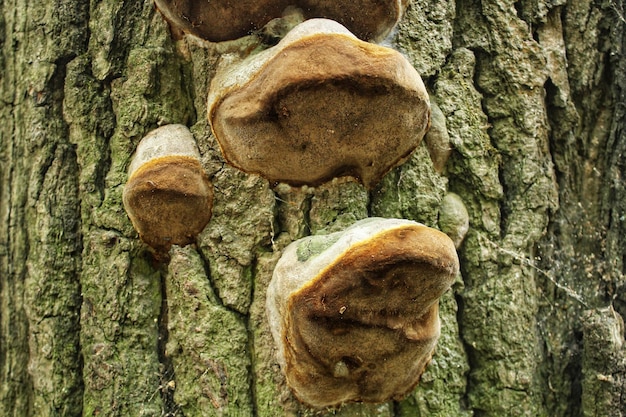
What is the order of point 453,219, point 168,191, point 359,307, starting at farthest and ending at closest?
point 453,219
point 168,191
point 359,307

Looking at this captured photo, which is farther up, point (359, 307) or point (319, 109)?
point (319, 109)

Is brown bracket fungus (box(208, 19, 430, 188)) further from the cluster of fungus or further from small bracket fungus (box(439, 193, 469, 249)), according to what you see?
small bracket fungus (box(439, 193, 469, 249))

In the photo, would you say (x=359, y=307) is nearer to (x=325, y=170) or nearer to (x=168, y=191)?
(x=325, y=170)

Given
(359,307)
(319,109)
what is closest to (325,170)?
(319,109)

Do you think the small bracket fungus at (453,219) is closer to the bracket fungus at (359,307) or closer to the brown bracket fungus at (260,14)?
the bracket fungus at (359,307)

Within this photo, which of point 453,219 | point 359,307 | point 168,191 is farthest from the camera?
point 453,219

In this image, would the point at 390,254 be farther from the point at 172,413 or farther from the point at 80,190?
the point at 80,190

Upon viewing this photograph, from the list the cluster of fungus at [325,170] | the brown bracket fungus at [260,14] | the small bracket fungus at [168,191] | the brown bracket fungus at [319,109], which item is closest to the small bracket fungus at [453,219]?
the cluster of fungus at [325,170]

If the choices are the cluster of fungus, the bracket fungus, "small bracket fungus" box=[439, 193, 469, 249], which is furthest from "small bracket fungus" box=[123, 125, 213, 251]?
"small bracket fungus" box=[439, 193, 469, 249]

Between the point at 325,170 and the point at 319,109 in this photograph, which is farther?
the point at 325,170
